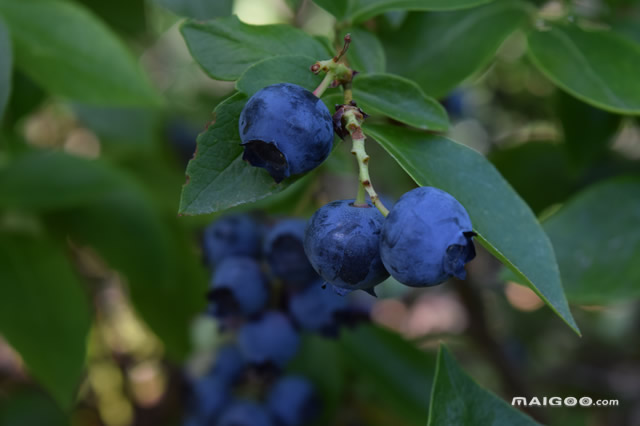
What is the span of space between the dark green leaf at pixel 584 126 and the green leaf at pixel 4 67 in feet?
2.85

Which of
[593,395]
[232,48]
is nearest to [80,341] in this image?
[232,48]

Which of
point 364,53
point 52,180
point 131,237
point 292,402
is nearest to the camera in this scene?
point 364,53

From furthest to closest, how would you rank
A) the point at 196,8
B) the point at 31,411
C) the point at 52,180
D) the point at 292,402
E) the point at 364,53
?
the point at 31,411 < the point at 52,180 < the point at 292,402 < the point at 196,8 < the point at 364,53

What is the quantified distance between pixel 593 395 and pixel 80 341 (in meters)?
1.49

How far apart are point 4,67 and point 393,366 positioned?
87cm

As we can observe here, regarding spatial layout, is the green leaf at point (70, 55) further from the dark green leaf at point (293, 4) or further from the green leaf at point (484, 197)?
the green leaf at point (484, 197)

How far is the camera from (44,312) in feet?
3.73

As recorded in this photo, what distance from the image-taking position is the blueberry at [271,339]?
3.08 feet

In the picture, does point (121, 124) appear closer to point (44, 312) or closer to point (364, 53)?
point (44, 312)

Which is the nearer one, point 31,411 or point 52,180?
point 52,180

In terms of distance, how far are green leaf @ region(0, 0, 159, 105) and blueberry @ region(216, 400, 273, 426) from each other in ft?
1.88

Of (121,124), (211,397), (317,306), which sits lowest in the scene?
(211,397)

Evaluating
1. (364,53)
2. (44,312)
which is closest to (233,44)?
(364,53)

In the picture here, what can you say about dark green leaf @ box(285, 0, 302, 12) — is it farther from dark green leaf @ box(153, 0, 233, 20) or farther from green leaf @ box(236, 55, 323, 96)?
green leaf @ box(236, 55, 323, 96)
